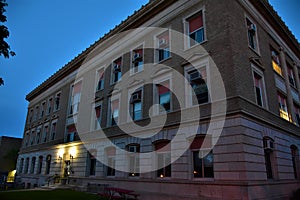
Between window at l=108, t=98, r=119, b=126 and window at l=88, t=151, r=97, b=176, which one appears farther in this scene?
window at l=88, t=151, r=97, b=176

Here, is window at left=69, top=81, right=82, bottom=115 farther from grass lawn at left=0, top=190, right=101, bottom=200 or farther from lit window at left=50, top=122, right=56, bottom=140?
grass lawn at left=0, top=190, right=101, bottom=200

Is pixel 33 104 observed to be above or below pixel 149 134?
above

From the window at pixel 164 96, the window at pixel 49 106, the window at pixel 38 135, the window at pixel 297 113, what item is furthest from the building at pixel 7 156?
the window at pixel 297 113

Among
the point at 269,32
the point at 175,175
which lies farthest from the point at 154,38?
the point at 175,175

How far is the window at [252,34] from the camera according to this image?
Answer: 14822mm

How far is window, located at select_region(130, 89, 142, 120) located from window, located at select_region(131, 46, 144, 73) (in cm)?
208

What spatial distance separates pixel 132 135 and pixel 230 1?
10.5 metres

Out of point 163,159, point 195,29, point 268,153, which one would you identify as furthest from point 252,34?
point 163,159

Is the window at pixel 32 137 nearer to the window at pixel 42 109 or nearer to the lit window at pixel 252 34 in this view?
the window at pixel 42 109

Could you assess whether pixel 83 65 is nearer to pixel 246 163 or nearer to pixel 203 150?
pixel 203 150

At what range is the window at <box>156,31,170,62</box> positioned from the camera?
1630 cm

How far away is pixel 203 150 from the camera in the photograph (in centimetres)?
1217

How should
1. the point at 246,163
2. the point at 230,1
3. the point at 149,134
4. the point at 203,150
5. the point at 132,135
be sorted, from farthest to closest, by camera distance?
the point at 132,135 → the point at 149,134 → the point at 230,1 → the point at 203,150 → the point at 246,163

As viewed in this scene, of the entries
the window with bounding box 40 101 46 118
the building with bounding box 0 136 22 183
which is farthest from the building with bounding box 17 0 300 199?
the building with bounding box 0 136 22 183
